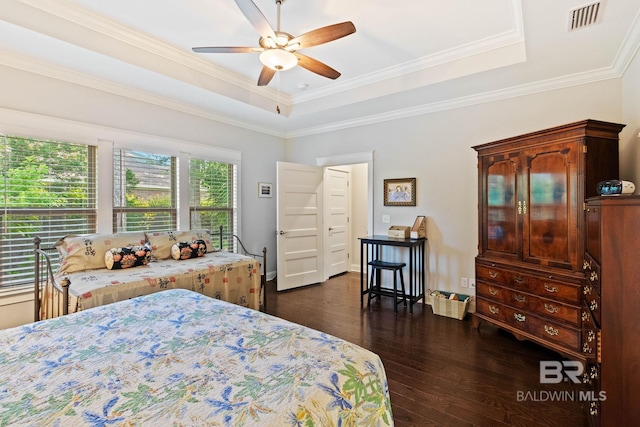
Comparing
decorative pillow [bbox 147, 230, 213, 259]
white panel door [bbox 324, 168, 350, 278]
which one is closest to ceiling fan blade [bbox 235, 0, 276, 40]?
decorative pillow [bbox 147, 230, 213, 259]

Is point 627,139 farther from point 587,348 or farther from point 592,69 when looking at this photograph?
point 587,348

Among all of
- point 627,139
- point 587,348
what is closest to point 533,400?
point 587,348

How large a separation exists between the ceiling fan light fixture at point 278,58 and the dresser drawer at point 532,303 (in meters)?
2.85

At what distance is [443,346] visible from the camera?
290cm

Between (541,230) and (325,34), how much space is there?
2454 mm

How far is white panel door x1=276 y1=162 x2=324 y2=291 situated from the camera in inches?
187

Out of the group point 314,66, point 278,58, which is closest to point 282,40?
point 278,58

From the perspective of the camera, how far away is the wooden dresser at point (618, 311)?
143cm

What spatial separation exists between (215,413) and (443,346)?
259 cm

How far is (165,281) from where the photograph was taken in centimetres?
285

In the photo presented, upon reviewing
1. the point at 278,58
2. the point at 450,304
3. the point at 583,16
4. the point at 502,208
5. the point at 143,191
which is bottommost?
the point at 450,304

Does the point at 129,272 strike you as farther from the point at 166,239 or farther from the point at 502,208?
the point at 502,208

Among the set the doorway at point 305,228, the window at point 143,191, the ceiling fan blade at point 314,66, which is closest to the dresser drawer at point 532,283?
the doorway at point 305,228

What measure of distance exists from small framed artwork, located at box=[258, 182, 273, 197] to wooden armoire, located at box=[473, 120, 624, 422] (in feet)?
11.1
